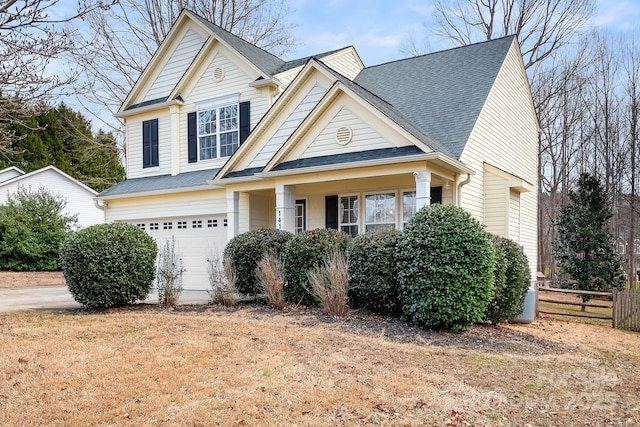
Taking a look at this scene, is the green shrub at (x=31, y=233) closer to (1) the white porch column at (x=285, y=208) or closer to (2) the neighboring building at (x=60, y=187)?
(2) the neighboring building at (x=60, y=187)

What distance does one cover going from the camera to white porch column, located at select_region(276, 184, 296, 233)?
11.8 meters

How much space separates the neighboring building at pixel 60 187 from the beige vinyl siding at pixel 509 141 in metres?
20.8

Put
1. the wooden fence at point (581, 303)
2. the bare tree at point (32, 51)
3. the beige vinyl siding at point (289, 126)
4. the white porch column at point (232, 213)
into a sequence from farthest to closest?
the white porch column at point (232, 213) < the beige vinyl siding at point (289, 126) < the wooden fence at point (581, 303) < the bare tree at point (32, 51)

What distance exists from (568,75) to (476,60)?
42.2ft

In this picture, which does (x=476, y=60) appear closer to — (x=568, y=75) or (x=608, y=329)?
(x=608, y=329)

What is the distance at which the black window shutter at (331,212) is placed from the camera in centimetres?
1256

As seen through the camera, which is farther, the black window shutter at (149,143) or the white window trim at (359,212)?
the black window shutter at (149,143)

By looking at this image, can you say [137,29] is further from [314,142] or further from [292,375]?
[292,375]

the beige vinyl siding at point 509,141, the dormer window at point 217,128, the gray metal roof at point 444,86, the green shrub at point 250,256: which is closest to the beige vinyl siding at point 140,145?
the dormer window at point 217,128

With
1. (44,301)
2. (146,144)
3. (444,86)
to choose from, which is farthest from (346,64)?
(44,301)

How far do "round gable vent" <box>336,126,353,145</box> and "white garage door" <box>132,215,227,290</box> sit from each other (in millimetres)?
4753

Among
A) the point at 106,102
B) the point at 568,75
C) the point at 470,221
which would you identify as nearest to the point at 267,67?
the point at 470,221

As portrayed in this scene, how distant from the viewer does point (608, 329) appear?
34.8 feet

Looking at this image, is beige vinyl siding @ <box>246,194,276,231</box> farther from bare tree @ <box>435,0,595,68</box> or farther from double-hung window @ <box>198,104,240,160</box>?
bare tree @ <box>435,0,595,68</box>
